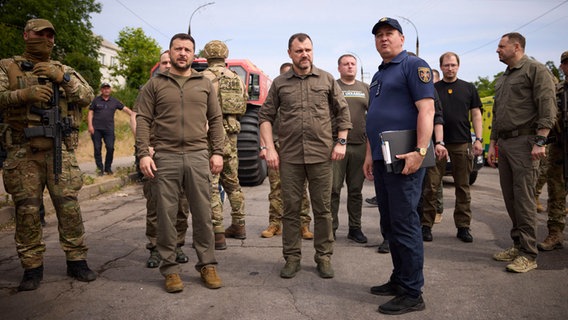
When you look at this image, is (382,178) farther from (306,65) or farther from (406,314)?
(306,65)

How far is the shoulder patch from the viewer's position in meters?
3.02

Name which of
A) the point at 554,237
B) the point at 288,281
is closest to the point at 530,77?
the point at 554,237

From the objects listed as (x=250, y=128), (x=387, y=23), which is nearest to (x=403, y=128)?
(x=387, y=23)

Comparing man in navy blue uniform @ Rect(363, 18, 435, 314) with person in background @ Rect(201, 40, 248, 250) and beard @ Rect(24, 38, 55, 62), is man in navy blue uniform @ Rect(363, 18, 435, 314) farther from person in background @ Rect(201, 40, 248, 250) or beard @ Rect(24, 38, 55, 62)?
beard @ Rect(24, 38, 55, 62)

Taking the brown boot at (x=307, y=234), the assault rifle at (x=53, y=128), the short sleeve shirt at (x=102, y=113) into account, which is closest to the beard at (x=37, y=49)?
the assault rifle at (x=53, y=128)

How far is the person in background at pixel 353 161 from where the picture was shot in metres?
5.16

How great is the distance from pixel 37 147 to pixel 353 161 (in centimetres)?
330

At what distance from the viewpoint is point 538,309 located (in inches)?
120

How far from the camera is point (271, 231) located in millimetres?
5406

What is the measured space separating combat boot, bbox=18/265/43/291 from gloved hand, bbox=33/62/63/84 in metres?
1.61

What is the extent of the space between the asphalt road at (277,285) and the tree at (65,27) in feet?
95.5

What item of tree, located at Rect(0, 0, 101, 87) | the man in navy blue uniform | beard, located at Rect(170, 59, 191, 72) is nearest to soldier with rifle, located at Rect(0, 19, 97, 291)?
beard, located at Rect(170, 59, 191, 72)

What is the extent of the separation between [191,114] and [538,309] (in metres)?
3.02

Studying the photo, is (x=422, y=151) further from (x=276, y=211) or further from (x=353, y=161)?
(x=276, y=211)
